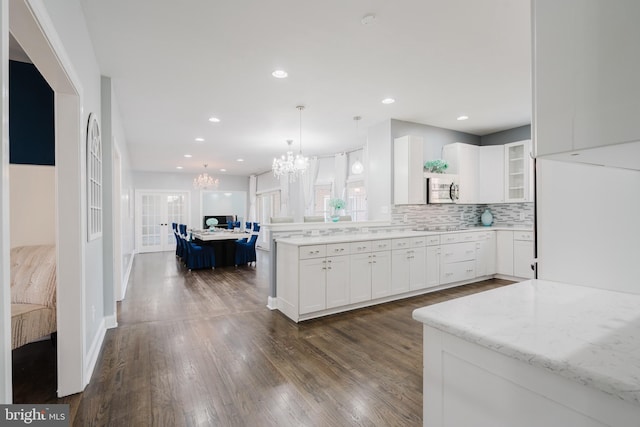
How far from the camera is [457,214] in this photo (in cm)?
609

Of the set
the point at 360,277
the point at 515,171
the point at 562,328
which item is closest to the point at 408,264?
the point at 360,277

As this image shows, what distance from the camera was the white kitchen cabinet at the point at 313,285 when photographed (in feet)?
11.8

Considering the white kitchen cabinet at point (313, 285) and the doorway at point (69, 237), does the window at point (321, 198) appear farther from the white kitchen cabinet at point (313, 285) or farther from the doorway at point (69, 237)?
the doorway at point (69, 237)

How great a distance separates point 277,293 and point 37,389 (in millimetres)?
2408

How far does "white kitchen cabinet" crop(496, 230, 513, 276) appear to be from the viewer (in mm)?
5418

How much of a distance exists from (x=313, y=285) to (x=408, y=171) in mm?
2541

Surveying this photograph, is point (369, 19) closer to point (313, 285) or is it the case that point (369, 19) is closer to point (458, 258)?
point (313, 285)

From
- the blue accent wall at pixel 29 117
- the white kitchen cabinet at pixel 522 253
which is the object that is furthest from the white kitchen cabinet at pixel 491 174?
the blue accent wall at pixel 29 117

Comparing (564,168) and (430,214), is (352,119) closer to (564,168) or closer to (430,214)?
(430,214)

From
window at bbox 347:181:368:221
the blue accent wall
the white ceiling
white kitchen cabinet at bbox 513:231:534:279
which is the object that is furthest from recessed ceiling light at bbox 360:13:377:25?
window at bbox 347:181:368:221

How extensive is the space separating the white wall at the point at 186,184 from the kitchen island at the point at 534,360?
11434 millimetres

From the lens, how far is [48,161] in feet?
9.59

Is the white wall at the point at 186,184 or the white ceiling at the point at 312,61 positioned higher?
the white ceiling at the point at 312,61

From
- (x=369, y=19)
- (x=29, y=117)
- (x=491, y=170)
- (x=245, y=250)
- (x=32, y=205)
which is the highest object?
(x=369, y=19)
